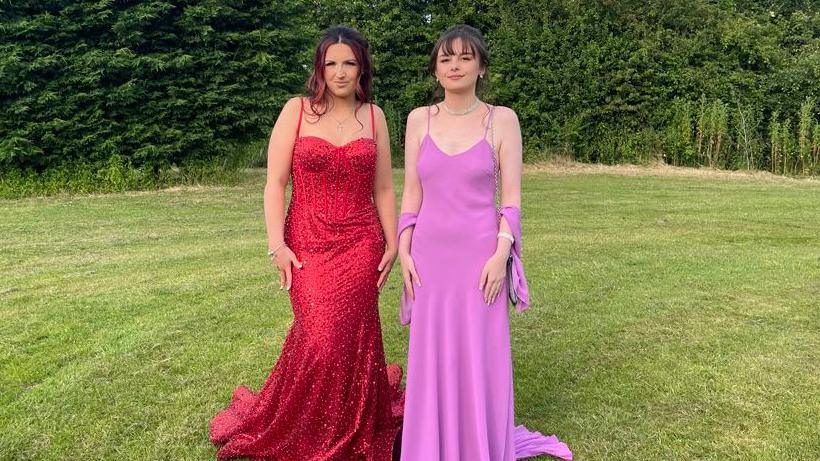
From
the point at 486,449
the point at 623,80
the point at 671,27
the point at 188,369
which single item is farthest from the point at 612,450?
the point at 671,27

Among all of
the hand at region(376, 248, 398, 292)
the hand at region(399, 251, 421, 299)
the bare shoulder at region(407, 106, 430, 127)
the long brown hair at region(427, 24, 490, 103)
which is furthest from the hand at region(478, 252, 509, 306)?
the long brown hair at region(427, 24, 490, 103)

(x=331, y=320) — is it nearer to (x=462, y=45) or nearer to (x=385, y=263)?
(x=385, y=263)

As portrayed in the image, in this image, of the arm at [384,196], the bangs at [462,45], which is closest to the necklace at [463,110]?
the bangs at [462,45]

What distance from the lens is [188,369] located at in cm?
431

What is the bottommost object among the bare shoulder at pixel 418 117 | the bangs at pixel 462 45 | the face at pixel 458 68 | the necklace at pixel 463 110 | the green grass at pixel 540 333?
the green grass at pixel 540 333

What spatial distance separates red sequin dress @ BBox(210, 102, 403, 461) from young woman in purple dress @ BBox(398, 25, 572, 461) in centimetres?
28

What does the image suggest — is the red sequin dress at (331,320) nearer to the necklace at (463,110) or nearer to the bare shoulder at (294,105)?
the bare shoulder at (294,105)

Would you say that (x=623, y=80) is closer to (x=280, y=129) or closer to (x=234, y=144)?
(x=234, y=144)

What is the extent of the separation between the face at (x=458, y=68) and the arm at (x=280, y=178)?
0.73 m

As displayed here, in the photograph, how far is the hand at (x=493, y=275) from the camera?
2693 millimetres

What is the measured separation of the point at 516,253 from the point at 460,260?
255 millimetres

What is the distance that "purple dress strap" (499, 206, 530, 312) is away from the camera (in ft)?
8.87

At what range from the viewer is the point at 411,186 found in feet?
9.30

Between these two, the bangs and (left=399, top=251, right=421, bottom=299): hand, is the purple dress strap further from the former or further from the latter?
the bangs
